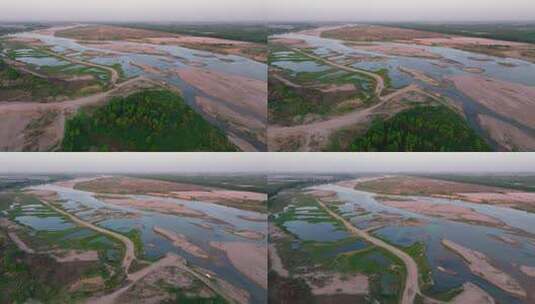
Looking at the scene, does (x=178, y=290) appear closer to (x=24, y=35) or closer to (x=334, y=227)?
(x=334, y=227)

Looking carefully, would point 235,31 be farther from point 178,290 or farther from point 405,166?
point 178,290

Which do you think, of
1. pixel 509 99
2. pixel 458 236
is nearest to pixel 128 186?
pixel 458 236

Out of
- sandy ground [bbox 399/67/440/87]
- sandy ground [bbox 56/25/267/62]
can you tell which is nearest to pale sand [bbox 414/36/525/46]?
sandy ground [bbox 399/67/440/87]

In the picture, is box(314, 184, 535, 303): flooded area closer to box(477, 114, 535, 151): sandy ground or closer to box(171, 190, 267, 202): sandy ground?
box(477, 114, 535, 151): sandy ground

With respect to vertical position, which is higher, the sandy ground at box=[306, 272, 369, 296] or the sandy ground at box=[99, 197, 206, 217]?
the sandy ground at box=[99, 197, 206, 217]

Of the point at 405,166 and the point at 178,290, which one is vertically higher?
the point at 405,166

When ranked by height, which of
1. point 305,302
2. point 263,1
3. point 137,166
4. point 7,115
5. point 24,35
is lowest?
point 305,302

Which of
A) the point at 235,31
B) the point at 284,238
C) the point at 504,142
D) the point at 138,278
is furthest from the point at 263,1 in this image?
the point at 138,278

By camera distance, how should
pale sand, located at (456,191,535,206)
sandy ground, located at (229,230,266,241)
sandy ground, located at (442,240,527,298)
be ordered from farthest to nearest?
sandy ground, located at (229,230,266,241) → pale sand, located at (456,191,535,206) → sandy ground, located at (442,240,527,298)
